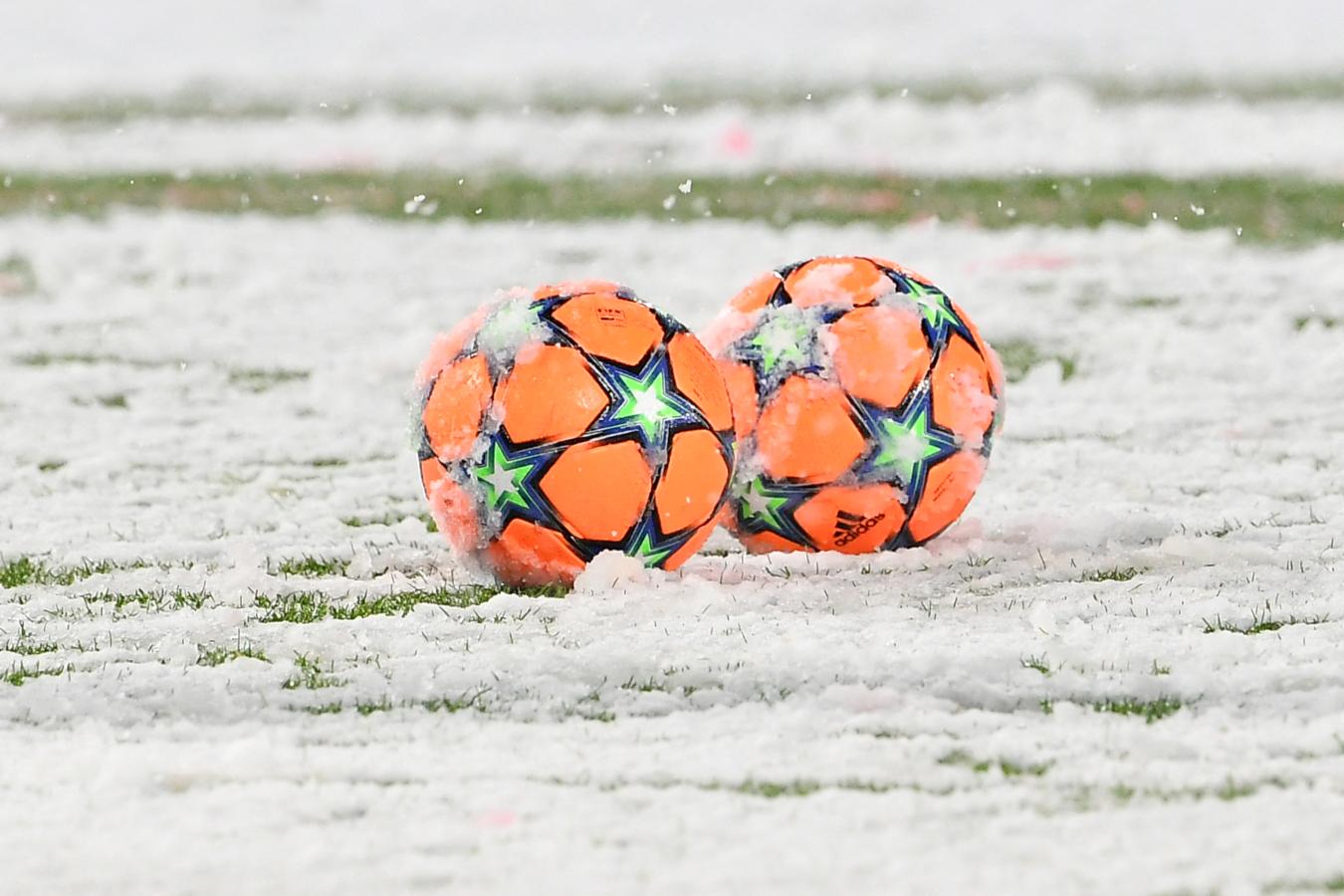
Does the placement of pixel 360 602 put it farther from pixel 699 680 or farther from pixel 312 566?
pixel 699 680

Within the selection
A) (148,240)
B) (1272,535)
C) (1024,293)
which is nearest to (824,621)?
(1272,535)

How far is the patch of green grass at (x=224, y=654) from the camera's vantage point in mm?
5121

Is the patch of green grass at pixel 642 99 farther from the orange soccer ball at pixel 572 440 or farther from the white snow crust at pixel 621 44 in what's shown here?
the orange soccer ball at pixel 572 440

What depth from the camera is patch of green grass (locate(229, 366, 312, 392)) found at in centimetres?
974

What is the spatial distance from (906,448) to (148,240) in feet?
31.4

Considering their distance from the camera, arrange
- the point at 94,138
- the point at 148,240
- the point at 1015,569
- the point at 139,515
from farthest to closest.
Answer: the point at 94,138 → the point at 148,240 → the point at 139,515 → the point at 1015,569

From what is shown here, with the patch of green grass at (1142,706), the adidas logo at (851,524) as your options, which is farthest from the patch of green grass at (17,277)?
the patch of green grass at (1142,706)

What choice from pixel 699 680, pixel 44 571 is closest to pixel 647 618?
pixel 699 680

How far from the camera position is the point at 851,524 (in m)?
6.16

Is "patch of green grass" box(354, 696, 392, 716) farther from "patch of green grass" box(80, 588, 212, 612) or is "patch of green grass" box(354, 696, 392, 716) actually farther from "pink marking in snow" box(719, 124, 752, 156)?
"pink marking in snow" box(719, 124, 752, 156)

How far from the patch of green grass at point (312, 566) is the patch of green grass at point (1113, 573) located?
2209 millimetres

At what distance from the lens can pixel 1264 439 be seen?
8023mm

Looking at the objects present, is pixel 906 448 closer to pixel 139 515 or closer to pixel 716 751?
pixel 716 751

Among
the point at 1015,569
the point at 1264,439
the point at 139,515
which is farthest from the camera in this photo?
the point at 1264,439
